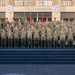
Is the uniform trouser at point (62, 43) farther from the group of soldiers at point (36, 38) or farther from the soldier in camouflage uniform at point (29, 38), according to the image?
the soldier in camouflage uniform at point (29, 38)

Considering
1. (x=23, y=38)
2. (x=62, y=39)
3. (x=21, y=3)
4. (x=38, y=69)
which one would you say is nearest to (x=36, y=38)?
(x=23, y=38)

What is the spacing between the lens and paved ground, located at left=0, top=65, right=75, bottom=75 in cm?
1279

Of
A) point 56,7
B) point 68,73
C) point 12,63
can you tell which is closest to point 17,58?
point 12,63

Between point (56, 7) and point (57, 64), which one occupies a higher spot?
point (56, 7)

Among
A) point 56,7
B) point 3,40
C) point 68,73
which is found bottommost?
point 68,73

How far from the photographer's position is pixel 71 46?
54.2ft

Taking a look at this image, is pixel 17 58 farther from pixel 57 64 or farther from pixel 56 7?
pixel 56 7

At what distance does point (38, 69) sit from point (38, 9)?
33639 millimetres

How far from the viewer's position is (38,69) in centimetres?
1369

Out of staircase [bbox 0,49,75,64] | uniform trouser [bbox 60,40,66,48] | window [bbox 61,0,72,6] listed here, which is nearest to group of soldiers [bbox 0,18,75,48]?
uniform trouser [bbox 60,40,66,48]

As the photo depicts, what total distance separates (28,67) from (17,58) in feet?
3.53

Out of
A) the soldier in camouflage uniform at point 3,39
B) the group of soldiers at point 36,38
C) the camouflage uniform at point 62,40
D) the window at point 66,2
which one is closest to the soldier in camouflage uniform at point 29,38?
the group of soldiers at point 36,38

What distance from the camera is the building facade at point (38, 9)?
4669 cm

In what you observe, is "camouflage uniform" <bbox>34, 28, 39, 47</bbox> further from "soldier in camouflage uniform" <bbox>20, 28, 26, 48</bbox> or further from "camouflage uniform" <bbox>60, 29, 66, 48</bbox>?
"camouflage uniform" <bbox>60, 29, 66, 48</bbox>
